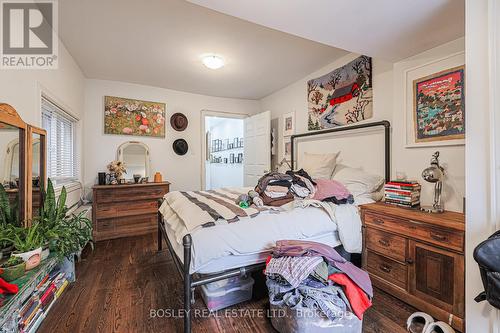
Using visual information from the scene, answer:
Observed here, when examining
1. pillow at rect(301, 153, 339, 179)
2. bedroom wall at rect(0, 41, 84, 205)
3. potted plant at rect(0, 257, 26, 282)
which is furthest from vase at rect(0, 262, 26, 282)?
pillow at rect(301, 153, 339, 179)

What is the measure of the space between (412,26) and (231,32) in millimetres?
1633

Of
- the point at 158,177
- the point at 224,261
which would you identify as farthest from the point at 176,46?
the point at 224,261

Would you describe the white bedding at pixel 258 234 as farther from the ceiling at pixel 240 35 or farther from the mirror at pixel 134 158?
the mirror at pixel 134 158

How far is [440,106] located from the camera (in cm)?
194

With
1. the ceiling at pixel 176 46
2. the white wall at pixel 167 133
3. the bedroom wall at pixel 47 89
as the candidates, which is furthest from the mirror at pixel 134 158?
the ceiling at pixel 176 46

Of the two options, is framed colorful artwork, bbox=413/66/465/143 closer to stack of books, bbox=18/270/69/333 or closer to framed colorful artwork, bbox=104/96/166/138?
stack of books, bbox=18/270/69/333

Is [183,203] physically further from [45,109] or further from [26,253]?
[45,109]

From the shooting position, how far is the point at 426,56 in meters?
2.02

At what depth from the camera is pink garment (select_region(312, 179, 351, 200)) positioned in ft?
6.93

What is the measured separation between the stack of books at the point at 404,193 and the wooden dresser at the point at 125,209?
126 inches

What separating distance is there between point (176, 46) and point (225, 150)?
3585mm

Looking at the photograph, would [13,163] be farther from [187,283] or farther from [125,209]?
[125,209]

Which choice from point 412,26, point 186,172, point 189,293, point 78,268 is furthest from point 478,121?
point 186,172

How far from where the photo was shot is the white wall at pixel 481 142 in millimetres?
1193
